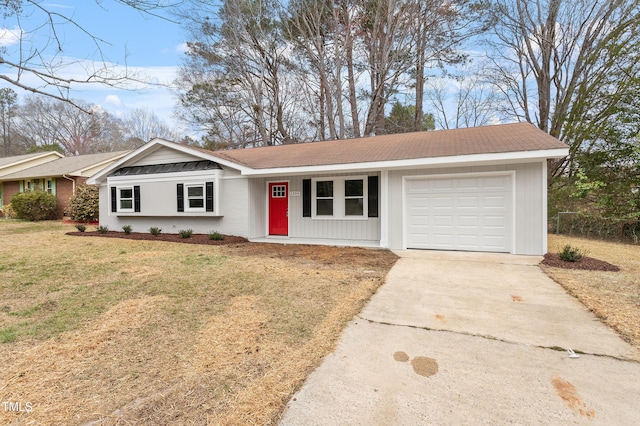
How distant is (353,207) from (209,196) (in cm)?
467

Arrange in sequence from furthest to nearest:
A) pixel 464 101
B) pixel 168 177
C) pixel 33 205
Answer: pixel 464 101 → pixel 33 205 → pixel 168 177

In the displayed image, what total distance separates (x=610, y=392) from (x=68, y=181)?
2323cm

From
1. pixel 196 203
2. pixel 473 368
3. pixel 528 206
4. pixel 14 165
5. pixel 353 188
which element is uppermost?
pixel 14 165

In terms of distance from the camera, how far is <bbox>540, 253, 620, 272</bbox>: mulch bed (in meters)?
5.90

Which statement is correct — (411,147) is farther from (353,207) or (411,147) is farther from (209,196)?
(209,196)

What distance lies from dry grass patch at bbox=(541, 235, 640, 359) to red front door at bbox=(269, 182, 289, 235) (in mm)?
7177

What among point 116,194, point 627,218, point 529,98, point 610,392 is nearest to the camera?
point 610,392

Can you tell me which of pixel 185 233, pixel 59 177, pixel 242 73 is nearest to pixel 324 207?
pixel 185 233

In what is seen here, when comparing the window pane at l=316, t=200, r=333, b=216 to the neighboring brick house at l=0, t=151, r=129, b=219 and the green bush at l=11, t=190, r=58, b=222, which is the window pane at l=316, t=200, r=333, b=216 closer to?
the neighboring brick house at l=0, t=151, r=129, b=219

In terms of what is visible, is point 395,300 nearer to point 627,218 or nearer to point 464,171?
point 464,171

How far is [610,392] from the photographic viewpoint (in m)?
2.18

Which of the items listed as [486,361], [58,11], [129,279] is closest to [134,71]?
[58,11]

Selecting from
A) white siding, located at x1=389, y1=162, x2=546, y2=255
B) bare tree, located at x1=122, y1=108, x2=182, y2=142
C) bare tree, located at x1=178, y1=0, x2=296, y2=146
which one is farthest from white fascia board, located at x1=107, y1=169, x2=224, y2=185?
bare tree, located at x1=122, y1=108, x2=182, y2=142

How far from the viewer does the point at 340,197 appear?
9.59 metres
